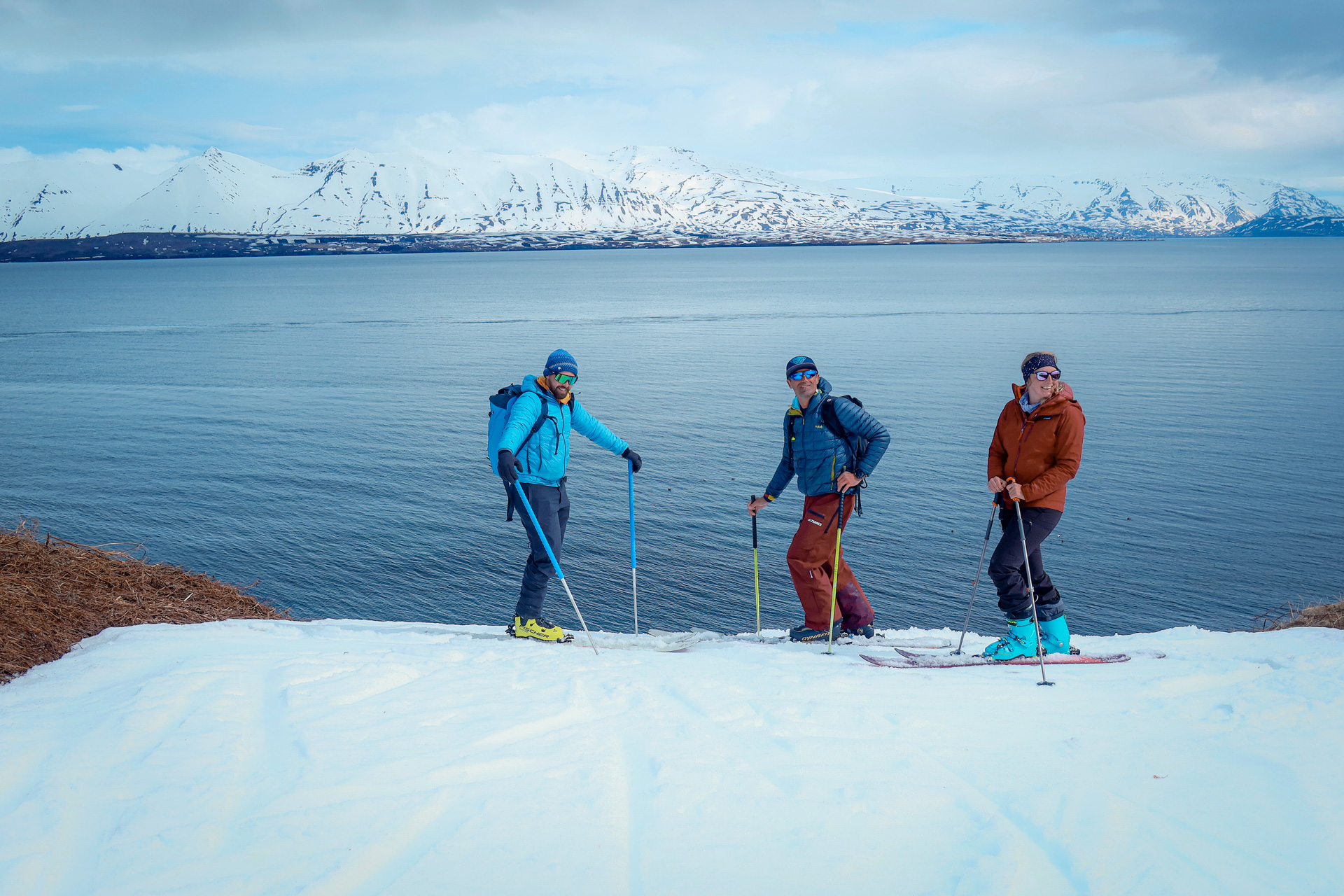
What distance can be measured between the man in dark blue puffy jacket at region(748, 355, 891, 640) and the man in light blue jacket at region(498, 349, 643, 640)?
6.06ft

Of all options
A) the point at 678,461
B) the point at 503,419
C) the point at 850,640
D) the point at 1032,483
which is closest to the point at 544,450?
the point at 503,419

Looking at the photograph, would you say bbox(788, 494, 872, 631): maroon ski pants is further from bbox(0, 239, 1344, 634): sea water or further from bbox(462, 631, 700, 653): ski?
bbox(0, 239, 1344, 634): sea water

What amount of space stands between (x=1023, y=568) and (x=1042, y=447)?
128 centimetres

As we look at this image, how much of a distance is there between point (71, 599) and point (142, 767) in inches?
172

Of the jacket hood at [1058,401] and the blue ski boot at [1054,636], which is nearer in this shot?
the jacket hood at [1058,401]

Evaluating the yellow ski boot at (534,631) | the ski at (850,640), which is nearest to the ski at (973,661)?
the ski at (850,640)

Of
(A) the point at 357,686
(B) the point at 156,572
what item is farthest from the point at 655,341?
(A) the point at 357,686

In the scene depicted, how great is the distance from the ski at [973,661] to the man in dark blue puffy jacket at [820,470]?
784mm

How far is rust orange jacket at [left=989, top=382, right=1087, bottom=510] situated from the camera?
23.9ft

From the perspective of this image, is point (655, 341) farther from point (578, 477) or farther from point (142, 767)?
point (142, 767)

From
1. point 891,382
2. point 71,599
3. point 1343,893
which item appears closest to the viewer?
point 1343,893

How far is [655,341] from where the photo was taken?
170 ft

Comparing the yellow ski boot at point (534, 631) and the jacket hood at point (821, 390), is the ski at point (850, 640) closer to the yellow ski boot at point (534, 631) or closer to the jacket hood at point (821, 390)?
the yellow ski boot at point (534, 631)

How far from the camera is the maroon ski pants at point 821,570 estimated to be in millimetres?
8609
